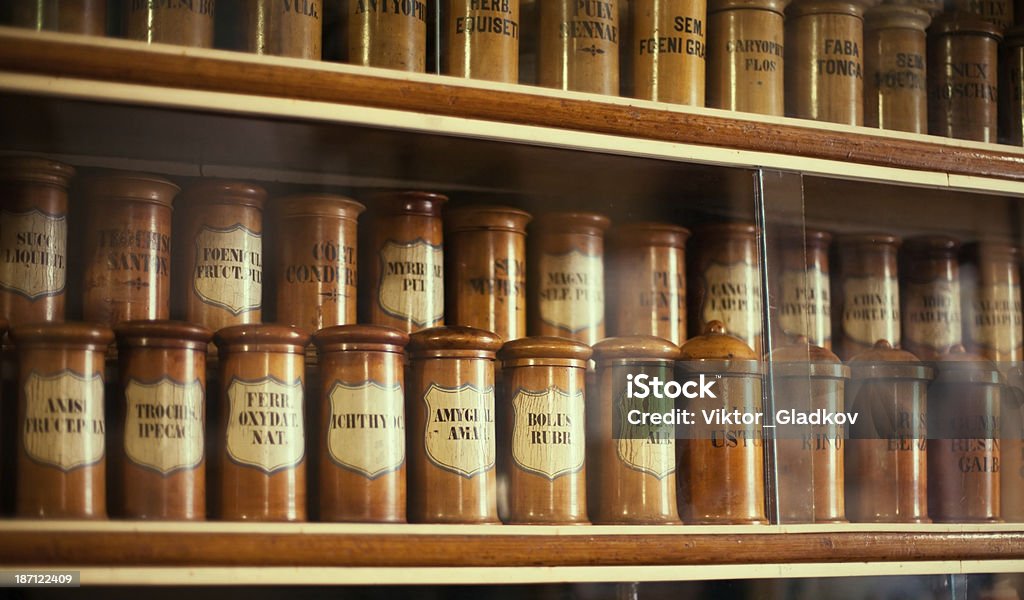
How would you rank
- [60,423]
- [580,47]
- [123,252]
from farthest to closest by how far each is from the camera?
1. [580,47]
2. [123,252]
3. [60,423]

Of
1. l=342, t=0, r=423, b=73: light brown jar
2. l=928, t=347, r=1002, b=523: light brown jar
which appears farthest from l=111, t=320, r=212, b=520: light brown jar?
l=928, t=347, r=1002, b=523: light brown jar

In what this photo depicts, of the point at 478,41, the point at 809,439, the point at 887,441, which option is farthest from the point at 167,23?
the point at 887,441

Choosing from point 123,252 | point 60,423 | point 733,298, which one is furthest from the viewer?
point 733,298

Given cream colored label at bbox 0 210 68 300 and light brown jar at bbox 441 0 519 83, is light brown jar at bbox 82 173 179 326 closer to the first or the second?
cream colored label at bbox 0 210 68 300

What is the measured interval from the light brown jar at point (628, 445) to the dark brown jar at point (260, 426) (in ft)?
1.02

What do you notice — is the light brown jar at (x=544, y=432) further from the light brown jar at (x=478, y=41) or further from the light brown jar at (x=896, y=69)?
the light brown jar at (x=896, y=69)

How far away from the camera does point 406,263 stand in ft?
3.92

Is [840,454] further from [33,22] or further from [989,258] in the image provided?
[33,22]

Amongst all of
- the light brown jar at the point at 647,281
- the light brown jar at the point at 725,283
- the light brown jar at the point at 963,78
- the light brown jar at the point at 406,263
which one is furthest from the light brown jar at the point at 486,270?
the light brown jar at the point at 963,78

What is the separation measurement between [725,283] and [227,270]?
1.93ft

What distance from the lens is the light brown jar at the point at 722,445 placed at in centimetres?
117

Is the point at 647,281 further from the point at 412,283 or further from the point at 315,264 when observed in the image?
the point at 315,264

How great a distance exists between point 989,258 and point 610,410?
0.62 meters

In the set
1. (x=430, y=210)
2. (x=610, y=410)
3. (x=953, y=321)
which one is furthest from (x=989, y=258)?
(x=430, y=210)
